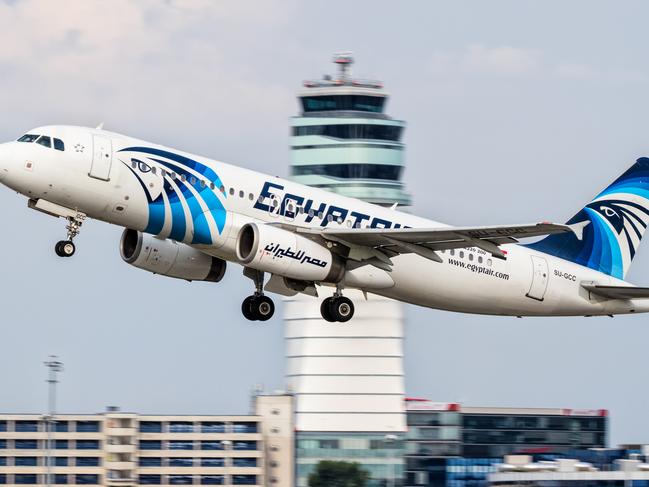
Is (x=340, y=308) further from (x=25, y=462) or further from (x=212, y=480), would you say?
(x=25, y=462)

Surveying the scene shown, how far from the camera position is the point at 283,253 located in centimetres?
4441

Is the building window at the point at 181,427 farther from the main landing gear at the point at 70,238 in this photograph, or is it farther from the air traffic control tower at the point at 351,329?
the main landing gear at the point at 70,238

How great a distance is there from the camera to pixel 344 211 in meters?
46.8

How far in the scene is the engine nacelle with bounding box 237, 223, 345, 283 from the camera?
44.1 metres

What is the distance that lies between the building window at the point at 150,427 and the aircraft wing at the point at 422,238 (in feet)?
249

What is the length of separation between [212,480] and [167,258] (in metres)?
71.4

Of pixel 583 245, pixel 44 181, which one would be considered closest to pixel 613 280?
pixel 583 245

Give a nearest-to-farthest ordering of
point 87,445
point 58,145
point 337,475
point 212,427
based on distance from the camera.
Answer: point 58,145 < point 87,445 < point 212,427 < point 337,475

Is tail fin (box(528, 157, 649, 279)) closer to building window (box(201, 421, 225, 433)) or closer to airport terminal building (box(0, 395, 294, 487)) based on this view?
airport terminal building (box(0, 395, 294, 487))

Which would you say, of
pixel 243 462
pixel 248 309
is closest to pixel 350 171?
pixel 243 462

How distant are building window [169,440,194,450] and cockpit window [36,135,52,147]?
7778 centimetres

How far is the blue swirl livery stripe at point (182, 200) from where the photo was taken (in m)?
44.1

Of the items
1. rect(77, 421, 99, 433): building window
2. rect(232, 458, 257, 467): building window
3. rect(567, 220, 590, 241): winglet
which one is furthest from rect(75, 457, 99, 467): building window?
rect(567, 220, 590, 241): winglet

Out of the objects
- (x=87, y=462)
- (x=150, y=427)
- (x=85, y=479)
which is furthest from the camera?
(x=150, y=427)
